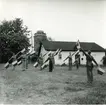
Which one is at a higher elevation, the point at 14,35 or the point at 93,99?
the point at 14,35

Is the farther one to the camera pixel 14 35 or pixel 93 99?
pixel 14 35

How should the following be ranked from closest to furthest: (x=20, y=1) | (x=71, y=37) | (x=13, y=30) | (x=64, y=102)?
(x=64, y=102), (x=20, y=1), (x=71, y=37), (x=13, y=30)

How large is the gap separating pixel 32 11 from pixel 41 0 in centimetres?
67

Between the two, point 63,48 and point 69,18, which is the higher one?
point 69,18

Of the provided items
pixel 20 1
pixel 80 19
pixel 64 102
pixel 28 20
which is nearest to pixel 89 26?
pixel 80 19

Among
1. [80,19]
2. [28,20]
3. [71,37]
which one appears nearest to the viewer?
[28,20]

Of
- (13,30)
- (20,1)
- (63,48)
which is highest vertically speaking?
(20,1)

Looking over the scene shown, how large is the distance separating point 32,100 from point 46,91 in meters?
1.76

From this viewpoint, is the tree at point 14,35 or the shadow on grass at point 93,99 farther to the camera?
the tree at point 14,35

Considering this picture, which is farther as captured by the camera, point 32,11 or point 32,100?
point 32,11

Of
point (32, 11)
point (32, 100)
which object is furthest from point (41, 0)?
point (32, 100)

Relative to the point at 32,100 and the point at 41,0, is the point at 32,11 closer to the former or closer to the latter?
the point at 41,0

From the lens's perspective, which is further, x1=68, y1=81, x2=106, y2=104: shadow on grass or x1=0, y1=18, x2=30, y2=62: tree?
x1=0, y1=18, x2=30, y2=62: tree

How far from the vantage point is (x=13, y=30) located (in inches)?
1550
